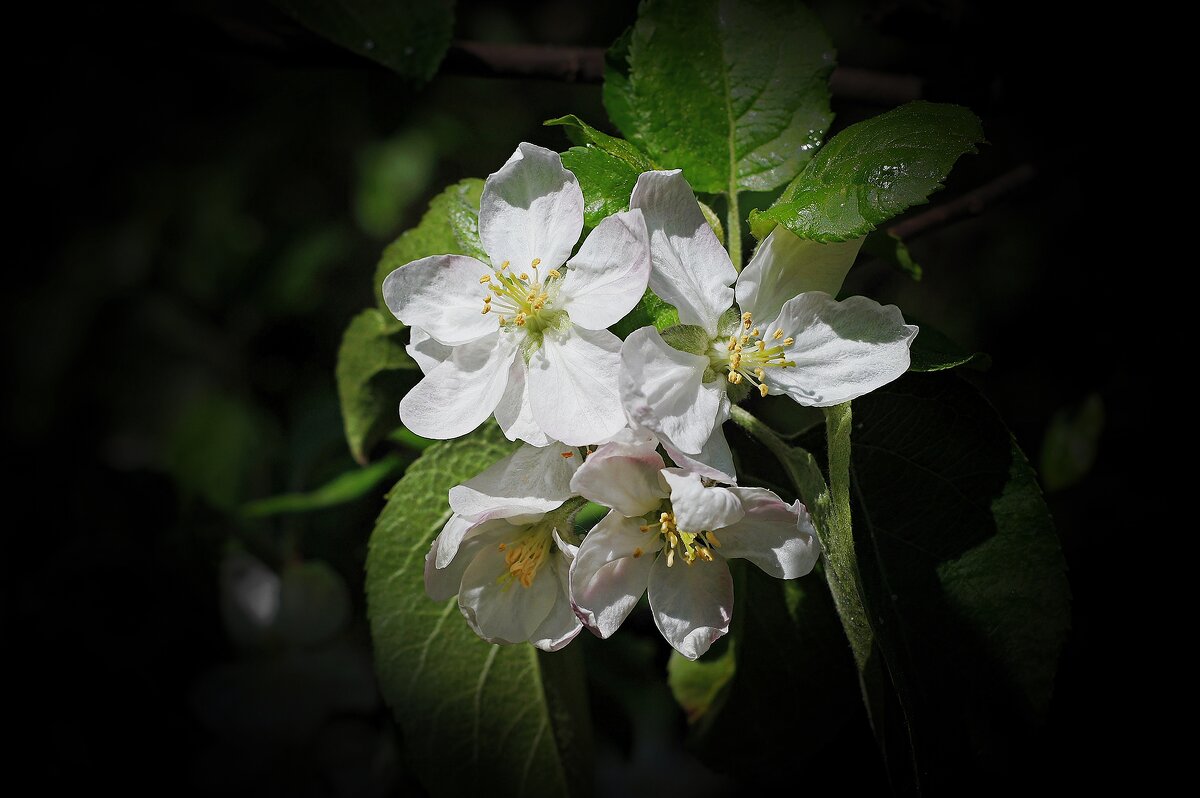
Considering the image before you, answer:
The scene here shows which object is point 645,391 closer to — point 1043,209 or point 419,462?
point 419,462

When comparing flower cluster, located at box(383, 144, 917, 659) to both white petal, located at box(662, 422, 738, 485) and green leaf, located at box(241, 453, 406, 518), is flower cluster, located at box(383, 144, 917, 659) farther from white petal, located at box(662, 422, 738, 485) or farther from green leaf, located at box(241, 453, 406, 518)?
green leaf, located at box(241, 453, 406, 518)

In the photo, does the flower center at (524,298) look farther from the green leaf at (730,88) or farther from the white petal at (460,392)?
the green leaf at (730,88)

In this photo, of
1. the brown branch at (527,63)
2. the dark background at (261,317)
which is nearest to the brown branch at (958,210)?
the dark background at (261,317)

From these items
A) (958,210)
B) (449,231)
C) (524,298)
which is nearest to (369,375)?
(449,231)

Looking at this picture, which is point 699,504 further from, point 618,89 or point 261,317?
point 261,317

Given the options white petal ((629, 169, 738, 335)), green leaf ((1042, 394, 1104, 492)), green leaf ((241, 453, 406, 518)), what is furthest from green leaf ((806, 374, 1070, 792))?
green leaf ((241, 453, 406, 518))

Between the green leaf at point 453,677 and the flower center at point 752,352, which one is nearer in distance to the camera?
the flower center at point 752,352

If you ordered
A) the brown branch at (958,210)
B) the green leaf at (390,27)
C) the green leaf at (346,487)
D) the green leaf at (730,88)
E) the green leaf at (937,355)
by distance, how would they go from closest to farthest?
the green leaf at (937,355) < the green leaf at (730,88) < the green leaf at (390,27) < the brown branch at (958,210) < the green leaf at (346,487)

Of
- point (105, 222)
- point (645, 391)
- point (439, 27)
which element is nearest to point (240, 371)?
point (105, 222)
